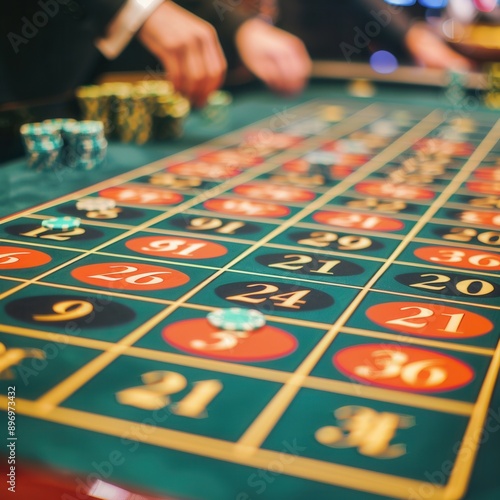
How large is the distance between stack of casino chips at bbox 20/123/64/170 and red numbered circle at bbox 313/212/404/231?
4.62ft

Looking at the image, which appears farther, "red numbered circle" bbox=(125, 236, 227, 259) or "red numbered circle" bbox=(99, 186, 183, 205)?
"red numbered circle" bbox=(99, 186, 183, 205)

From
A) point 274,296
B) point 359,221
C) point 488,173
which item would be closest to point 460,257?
point 359,221

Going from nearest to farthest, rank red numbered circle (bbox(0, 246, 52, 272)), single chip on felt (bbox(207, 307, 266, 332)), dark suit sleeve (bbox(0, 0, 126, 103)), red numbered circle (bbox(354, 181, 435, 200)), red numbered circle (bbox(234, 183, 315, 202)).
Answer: single chip on felt (bbox(207, 307, 266, 332)), red numbered circle (bbox(0, 246, 52, 272)), red numbered circle (bbox(234, 183, 315, 202)), red numbered circle (bbox(354, 181, 435, 200)), dark suit sleeve (bbox(0, 0, 126, 103))

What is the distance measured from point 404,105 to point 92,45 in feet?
10.8

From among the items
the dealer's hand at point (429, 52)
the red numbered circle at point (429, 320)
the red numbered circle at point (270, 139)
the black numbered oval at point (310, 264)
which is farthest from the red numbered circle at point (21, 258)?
the dealer's hand at point (429, 52)

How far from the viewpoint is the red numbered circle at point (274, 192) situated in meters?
3.64

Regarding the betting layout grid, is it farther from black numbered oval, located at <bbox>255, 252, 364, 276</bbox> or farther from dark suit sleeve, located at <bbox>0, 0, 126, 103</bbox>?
dark suit sleeve, located at <bbox>0, 0, 126, 103</bbox>

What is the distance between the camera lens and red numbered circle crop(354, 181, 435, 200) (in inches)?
149

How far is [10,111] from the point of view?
421 centimetres

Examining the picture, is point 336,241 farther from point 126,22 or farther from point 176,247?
point 126,22

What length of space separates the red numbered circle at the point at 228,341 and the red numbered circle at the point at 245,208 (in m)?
1.30

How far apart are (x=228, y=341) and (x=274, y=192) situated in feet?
6.12

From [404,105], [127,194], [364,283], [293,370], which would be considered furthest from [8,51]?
[404,105]

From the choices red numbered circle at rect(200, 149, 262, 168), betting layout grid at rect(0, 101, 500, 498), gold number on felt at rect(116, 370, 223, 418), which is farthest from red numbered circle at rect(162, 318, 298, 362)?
red numbered circle at rect(200, 149, 262, 168)
